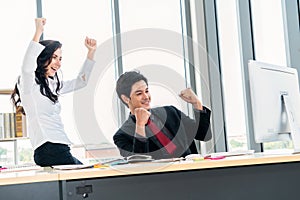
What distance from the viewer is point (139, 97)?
2.11 metres

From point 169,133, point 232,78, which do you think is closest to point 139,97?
point 169,133

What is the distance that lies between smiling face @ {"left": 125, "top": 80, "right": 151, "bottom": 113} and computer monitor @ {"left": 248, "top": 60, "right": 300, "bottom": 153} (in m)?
0.48

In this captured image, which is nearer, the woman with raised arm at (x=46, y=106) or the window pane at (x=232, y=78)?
the woman with raised arm at (x=46, y=106)

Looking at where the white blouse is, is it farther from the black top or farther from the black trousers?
the black top

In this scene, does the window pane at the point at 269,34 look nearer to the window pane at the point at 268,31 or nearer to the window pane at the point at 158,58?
the window pane at the point at 268,31

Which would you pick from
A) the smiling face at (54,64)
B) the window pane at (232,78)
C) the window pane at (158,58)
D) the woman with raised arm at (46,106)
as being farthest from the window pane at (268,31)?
the smiling face at (54,64)

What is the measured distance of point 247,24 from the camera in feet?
11.8

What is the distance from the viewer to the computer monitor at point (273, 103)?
74.9 inches

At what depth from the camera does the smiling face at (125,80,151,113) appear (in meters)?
2.07

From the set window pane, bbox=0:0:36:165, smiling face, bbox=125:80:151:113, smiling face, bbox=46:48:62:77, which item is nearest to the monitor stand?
smiling face, bbox=125:80:151:113

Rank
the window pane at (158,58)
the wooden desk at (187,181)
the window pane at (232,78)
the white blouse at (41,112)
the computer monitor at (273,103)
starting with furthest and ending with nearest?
the window pane at (232,78) → the white blouse at (41,112) → the computer monitor at (273,103) → the window pane at (158,58) → the wooden desk at (187,181)

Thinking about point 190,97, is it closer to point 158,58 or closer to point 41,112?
point 158,58

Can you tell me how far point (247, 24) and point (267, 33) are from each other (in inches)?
8.6

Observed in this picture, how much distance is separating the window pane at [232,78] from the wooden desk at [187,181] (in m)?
1.96
